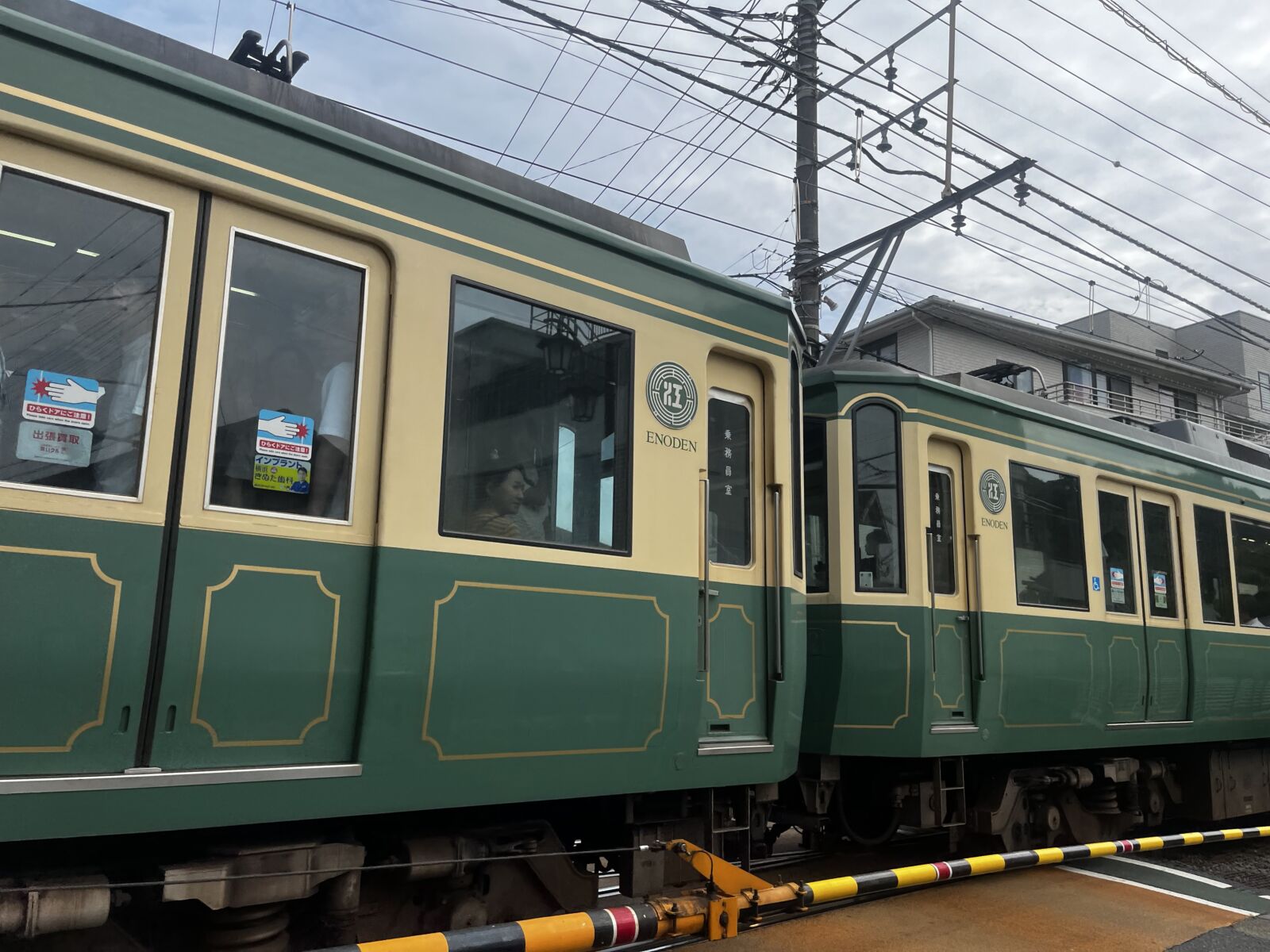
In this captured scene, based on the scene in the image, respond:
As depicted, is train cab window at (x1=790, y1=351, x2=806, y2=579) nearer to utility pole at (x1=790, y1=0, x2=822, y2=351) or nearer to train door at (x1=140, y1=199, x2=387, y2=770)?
train door at (x1=140, y1=199, x2=387, y2=770)

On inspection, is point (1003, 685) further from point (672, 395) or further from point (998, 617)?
point (672, 395)

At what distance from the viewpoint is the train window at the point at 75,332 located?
105 inches

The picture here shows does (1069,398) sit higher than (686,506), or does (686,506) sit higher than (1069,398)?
(1069,398)

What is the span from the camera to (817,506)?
6.25m

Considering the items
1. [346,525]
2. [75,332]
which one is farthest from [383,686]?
[75,332]

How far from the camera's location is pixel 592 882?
4121 millimetres

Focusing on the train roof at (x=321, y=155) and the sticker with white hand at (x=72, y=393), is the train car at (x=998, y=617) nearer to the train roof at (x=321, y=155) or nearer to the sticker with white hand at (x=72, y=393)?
the train roof at (x=321, y=155)

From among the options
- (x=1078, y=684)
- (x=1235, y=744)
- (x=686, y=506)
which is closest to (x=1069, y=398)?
(x=1235, y=744)

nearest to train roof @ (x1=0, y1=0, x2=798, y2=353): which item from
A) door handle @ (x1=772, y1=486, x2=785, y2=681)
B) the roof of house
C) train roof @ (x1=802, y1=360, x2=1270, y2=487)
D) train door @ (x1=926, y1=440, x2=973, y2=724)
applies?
door handle @ (x1=772, y1=486, x2=785, y2=681)

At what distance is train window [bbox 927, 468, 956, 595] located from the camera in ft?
20.6

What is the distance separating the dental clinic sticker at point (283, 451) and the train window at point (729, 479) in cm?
193

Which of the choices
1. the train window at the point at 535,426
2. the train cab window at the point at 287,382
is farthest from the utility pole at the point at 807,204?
the train cab window at the point at 287,382

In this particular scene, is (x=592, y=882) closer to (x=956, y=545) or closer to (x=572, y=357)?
(x=572, y=357)

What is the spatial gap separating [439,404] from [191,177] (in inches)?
42.2
